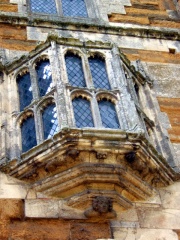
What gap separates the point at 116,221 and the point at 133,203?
0.37 metres

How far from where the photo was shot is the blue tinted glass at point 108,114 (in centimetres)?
665

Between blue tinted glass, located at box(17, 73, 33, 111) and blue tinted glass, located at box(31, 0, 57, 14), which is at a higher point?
blue tinted glass, located at box(31, 0, 57, 14)

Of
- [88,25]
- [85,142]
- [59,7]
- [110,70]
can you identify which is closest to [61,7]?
[59,7]

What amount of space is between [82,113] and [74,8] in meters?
3.96

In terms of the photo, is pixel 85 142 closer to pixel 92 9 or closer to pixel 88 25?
pixel 88 25

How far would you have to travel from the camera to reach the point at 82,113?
6672 millimetres

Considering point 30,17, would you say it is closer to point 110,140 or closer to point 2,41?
point 2,41

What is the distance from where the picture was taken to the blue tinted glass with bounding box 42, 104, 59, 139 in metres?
6.54

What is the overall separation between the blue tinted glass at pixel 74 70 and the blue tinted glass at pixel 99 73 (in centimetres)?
16

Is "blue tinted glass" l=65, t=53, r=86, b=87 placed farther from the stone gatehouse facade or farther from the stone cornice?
the stone cornice

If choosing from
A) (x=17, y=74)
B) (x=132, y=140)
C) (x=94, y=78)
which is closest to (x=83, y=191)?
(x=132, y=140)

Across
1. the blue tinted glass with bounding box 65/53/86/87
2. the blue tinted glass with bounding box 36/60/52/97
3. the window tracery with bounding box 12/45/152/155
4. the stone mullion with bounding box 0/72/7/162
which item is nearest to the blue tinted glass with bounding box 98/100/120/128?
the window tracery with bounding box 12/45/152/155

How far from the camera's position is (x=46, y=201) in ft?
20.4

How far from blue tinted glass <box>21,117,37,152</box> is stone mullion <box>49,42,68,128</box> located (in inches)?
18.2
